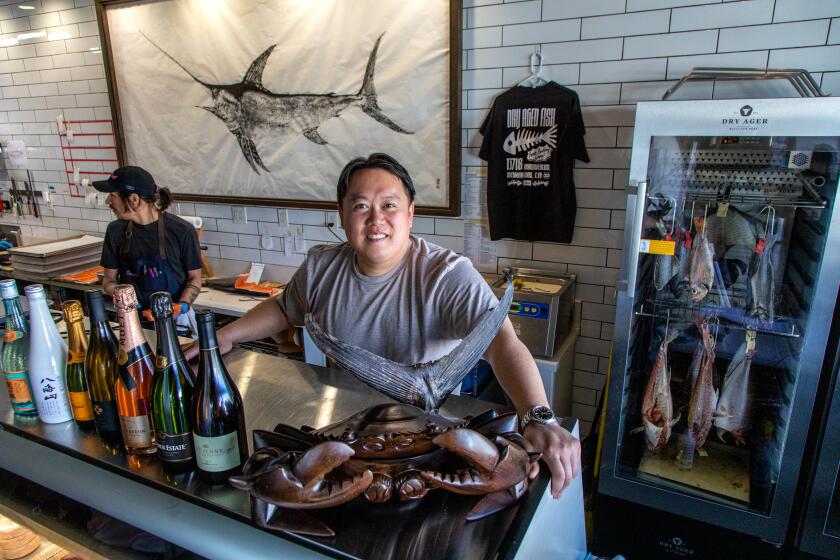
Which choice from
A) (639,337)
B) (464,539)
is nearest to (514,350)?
(464,539)

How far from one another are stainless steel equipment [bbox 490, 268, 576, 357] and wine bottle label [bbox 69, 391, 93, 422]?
171 centimetres

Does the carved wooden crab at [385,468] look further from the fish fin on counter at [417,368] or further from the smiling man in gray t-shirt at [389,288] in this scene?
the smiling man in gray t-shirt at [389,288]

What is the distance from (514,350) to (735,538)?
1.68 metres

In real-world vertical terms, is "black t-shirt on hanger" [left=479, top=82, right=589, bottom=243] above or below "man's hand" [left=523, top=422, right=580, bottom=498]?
above

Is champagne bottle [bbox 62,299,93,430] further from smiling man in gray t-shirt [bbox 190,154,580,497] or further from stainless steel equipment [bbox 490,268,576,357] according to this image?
stainless steel equipment [bbox 490,268,576,357]

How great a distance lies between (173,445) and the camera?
0.99 metres

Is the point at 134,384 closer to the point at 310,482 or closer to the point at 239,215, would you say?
the point at 310,482

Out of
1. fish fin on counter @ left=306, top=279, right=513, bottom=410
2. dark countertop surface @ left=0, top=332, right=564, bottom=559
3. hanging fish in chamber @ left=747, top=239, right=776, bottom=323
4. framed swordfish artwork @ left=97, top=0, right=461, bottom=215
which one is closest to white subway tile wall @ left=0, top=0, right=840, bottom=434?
framed swordfish artwork @ left=97, top=0, right=461, bottom=215

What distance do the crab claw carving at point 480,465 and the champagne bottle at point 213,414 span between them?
15.7 inches

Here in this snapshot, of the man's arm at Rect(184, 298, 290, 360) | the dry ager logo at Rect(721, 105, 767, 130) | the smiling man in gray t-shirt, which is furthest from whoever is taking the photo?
the dry ager logo at Rect(721, 105, 767, 130)

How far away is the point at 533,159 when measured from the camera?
269 centimetres

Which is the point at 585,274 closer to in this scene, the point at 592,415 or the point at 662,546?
the point at 592,415

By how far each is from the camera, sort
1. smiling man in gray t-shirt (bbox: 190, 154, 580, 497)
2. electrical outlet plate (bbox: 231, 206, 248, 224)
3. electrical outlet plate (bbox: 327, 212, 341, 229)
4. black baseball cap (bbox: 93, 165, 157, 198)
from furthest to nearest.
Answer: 1. electrical outlet plate (bbox: 231, 206, 248, 224)
2. electrical outlet plate (bbox: 327, 212, 341, 229)
3. black baseball cap (bbox: 93, 165, 157, 198)
4. smiling man in gray t-shirt (bbox: 190, 154, 580, 497)

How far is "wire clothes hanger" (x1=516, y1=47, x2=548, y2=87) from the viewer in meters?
2.59
